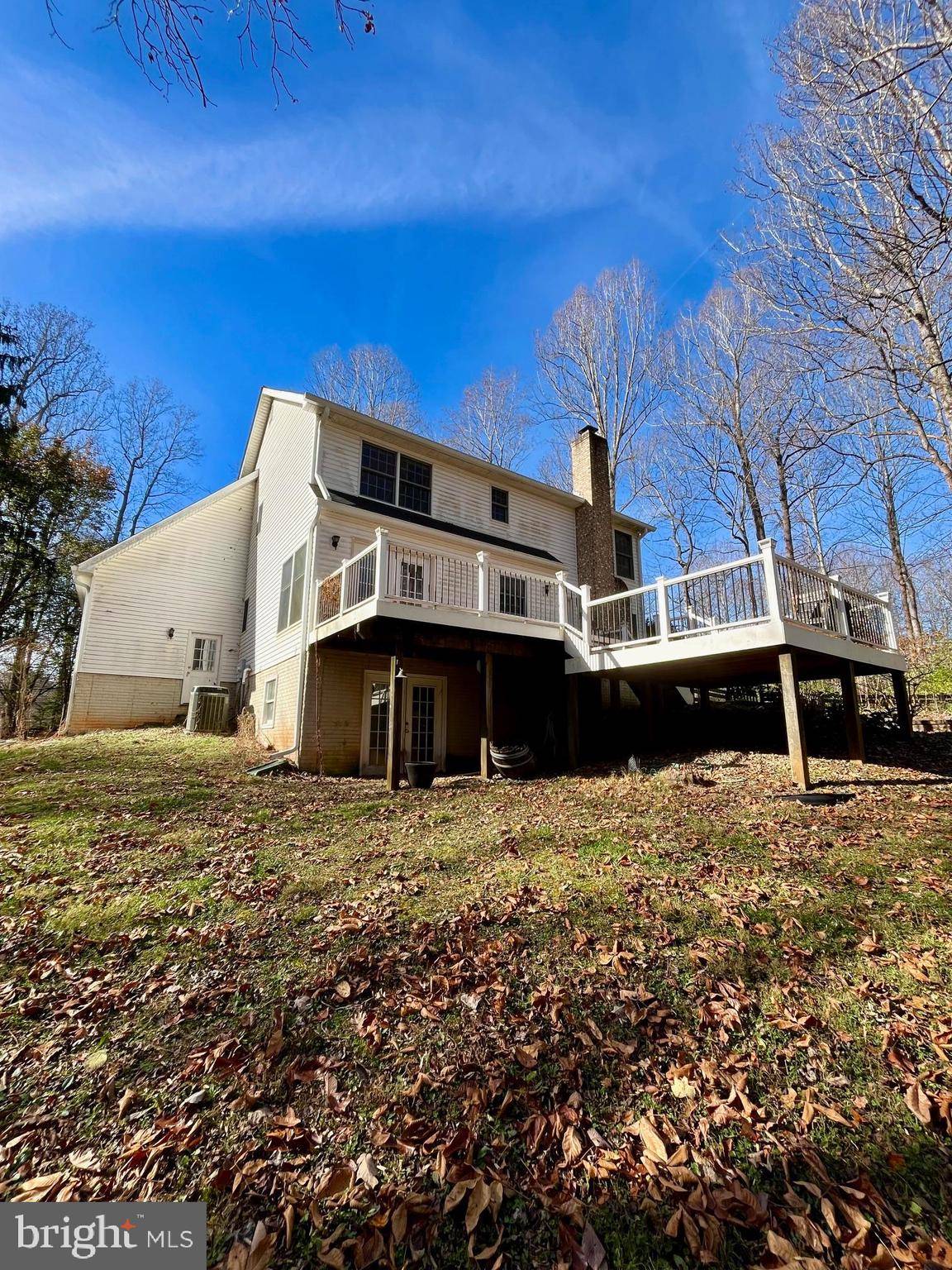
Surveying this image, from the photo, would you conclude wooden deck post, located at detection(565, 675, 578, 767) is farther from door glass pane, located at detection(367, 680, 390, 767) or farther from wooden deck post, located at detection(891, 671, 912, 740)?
wooden deck post, located at detection(891, 671, 912, 740)

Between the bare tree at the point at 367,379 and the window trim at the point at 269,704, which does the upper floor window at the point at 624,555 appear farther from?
the bare tree at the point at 367,379

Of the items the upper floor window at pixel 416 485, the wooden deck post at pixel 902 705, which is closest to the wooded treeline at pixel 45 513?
the upper floor window at pixel 416 485

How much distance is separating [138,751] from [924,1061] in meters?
13.1

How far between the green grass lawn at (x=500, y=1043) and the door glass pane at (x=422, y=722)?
640 centimetres

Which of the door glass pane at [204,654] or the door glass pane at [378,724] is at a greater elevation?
the door glass pane at [204,654]

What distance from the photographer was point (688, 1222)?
82.0 inches

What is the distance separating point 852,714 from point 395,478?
11009 millimetres

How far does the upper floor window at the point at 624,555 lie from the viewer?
18.8 m

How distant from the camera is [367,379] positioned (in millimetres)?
25172

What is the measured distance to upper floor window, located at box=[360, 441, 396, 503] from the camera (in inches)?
506

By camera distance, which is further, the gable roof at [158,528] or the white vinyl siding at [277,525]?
the gable roof at [158,528]

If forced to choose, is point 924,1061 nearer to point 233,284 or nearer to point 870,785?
point 870,785

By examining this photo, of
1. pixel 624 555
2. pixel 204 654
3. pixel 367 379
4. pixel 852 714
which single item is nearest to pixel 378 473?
pixel 204 654

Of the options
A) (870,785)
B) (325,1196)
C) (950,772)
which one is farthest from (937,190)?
(325,1196)
